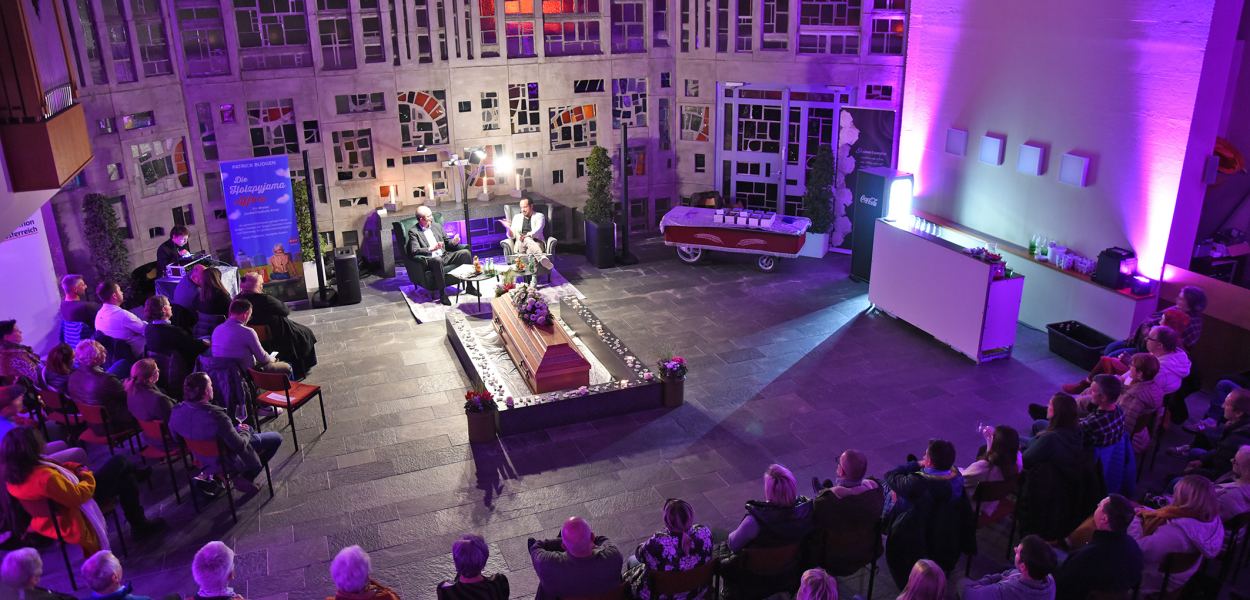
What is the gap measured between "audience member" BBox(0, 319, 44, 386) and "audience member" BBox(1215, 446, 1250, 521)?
9128 millimetres

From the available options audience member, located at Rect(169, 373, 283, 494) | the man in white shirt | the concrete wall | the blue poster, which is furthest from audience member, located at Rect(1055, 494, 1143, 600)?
the blue poster

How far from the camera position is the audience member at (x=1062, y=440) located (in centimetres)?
636

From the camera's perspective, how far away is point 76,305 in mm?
9055

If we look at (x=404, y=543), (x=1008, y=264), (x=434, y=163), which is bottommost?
(x=404, y=543)

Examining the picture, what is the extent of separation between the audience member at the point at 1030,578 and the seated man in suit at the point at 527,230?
881 cm

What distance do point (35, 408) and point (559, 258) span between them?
759 cm

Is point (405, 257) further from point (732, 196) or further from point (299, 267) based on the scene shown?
point (732, 196)

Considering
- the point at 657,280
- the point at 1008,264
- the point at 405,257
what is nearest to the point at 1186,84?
the point at 1008,264

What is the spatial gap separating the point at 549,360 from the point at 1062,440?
4.73m

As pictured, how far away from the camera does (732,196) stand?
50.9ft

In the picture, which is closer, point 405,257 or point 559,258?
point 405,257

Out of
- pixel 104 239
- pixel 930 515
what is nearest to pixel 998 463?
pixel 930 515

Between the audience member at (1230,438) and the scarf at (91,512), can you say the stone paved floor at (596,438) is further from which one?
the audience member at (1230,438)

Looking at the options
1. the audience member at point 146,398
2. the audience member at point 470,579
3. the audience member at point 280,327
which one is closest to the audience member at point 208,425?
the audience member at point 146,398
